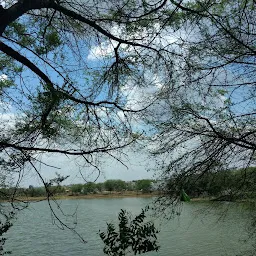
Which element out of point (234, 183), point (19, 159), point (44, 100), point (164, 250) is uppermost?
point (44, 100)

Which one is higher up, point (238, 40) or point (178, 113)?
point (238, 40)

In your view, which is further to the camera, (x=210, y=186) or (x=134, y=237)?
(x=134, y=237)

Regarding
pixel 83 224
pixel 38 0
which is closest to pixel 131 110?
pixel 38 0

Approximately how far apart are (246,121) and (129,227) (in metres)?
1.73

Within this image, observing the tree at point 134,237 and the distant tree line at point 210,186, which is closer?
the distant tree line at point 210,186

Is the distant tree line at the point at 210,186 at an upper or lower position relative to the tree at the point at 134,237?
upper

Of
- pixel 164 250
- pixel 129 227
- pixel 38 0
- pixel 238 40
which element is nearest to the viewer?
pixel 38 0

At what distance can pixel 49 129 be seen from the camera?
3426 mm

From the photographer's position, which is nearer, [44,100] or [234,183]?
[44,100]

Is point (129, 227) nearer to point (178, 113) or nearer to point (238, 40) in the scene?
point (178, 113)

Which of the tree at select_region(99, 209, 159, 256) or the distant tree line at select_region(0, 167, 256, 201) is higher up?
the distant tree line at select_region(0, 167, 256, 201)

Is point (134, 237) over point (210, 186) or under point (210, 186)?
under

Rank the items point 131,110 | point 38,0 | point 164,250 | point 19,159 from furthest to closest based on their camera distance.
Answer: point 164,250
point 131,110
point 19,159
point 38,0

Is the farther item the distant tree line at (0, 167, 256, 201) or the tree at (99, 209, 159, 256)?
the tree at (99, 209, 159, 256)
